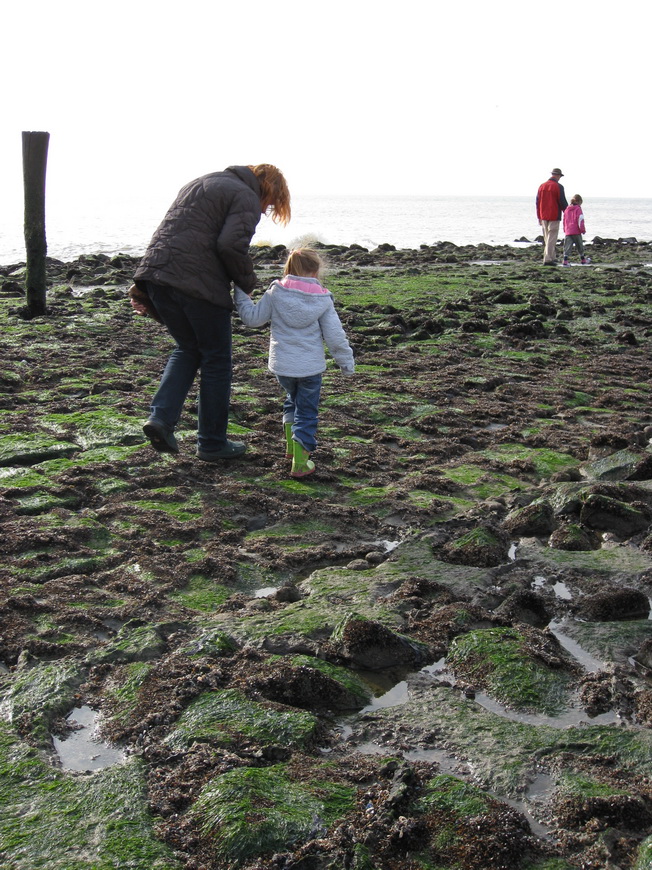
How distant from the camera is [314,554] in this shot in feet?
16.4

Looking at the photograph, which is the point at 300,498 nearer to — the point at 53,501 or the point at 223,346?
the point at 223,346

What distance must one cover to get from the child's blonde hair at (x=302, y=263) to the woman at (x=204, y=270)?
0.28 metres

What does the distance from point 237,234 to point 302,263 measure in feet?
2.17

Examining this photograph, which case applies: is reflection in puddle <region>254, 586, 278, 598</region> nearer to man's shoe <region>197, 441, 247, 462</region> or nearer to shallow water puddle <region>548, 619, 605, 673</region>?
shallow water puddle <region>548, 619, 605, 673</region>

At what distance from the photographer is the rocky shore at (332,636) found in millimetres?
2635

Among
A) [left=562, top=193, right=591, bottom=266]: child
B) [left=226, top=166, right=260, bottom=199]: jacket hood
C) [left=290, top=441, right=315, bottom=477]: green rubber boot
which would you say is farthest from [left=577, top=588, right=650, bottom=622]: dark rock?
[left=562, top=193, right=591, bottom=266]: child

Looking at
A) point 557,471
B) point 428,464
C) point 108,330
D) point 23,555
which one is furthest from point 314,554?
point 108,330

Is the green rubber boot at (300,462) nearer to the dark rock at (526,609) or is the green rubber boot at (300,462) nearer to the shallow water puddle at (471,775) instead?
the dark rock at (526,609)

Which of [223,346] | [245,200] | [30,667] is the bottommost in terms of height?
[30,667]

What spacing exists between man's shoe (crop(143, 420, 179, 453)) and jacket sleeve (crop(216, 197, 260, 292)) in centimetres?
126

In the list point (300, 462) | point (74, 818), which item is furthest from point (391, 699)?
point (300, 462)

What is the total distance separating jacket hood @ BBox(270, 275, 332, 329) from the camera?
6.13 metres

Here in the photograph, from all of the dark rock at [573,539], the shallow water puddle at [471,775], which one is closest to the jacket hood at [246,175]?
the dark rock at [573,539]

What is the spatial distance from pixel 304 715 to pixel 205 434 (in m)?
3.43
